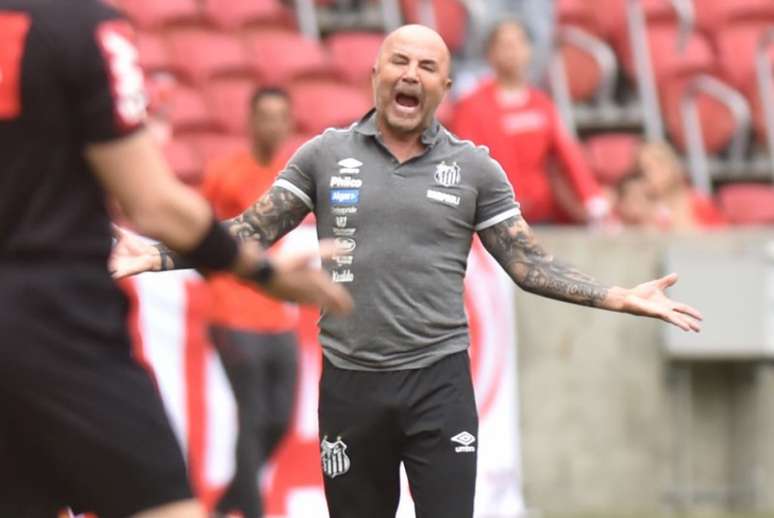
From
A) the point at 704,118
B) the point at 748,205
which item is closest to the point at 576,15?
the point at 704,118

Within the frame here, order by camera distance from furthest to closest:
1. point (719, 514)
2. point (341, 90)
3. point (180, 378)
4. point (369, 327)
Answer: point (341, 90) → point (719, 514) → point (180, 378) → point (369, 327)

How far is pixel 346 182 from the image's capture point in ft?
22.3

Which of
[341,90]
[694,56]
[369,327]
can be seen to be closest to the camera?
[369,327]

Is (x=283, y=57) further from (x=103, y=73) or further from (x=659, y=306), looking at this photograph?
(x=103, y=73)

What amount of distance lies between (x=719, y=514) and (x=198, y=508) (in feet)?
23.9

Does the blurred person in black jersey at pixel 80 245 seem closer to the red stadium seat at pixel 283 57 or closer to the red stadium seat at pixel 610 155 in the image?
the red stadium seat at pixel 283 57

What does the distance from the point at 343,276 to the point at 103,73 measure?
2.16 m

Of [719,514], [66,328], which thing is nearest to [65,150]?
[66,328]

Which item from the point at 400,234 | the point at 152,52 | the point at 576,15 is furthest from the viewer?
the point at 576,15

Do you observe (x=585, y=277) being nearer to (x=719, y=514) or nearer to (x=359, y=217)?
(x=359, y=217)

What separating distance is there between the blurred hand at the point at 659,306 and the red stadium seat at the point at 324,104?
678 cm

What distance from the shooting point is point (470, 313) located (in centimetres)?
1141

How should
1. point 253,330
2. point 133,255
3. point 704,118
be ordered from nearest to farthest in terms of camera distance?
1. point 133,255
2. point 253,330
3. point 704,118

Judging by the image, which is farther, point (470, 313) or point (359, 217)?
point (470, 313)
